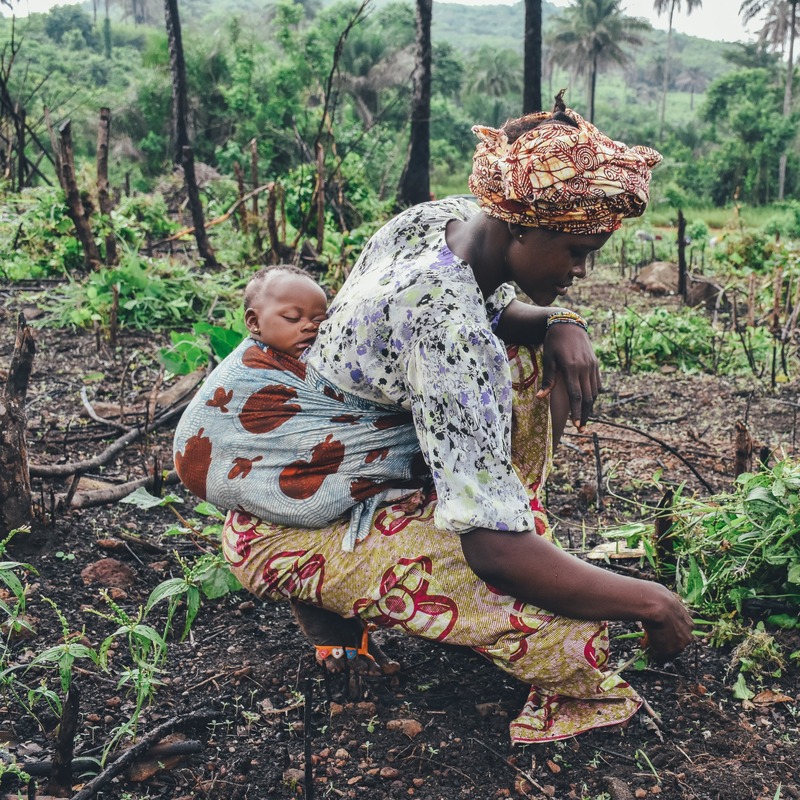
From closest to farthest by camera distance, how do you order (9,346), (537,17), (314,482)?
1. (314,482)
2. (9,346)
3. (537,17)

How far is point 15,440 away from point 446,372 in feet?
4.66

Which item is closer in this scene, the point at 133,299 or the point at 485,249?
the point at 485,249

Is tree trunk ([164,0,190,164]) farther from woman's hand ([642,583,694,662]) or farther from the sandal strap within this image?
woman's hand ([642,583,694,662])

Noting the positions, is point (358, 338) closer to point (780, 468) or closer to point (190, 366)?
point (780, 468)

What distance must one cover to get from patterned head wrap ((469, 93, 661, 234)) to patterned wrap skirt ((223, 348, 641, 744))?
26.6 inches

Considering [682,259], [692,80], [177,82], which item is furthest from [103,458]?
[692,80]

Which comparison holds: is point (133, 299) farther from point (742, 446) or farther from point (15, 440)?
point (742, 446)

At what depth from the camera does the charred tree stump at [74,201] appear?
203 inches

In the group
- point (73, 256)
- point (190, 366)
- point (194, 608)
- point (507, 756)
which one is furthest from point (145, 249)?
point (507, 756)

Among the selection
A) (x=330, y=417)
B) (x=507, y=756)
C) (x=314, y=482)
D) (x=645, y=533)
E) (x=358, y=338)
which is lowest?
(x=507, y=756)

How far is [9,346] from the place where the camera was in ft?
15.1

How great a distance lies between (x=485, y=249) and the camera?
1694mm

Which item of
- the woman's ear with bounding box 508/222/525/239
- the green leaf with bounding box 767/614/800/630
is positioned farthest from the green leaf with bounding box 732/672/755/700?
the woman's ear with bounding box 508/222/525/239

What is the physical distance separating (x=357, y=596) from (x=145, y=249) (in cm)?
552
